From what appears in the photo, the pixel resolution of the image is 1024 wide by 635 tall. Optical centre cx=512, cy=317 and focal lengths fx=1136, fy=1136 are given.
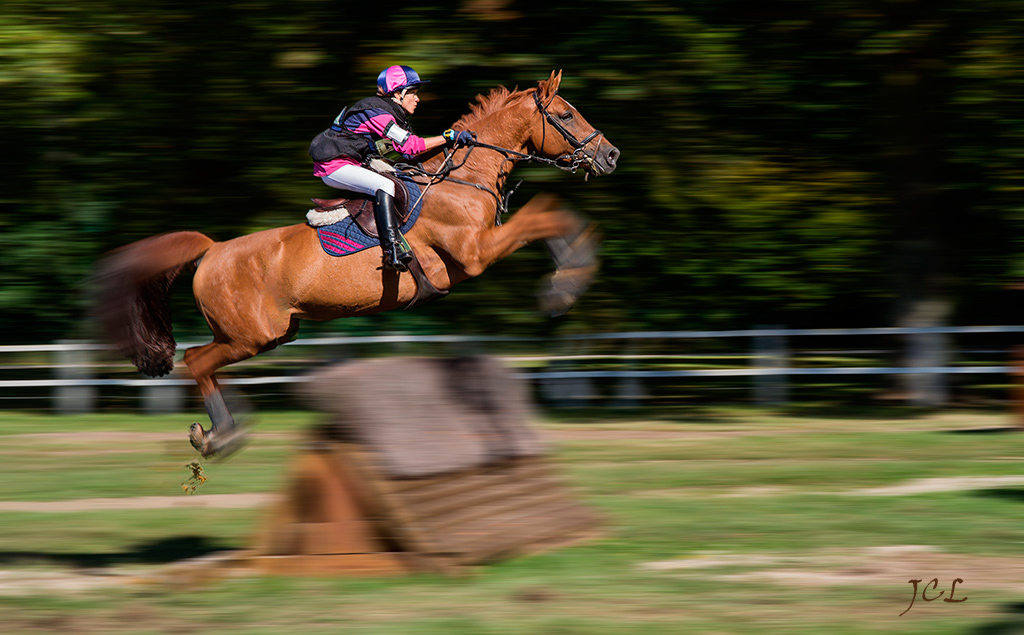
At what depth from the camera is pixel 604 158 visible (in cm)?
719

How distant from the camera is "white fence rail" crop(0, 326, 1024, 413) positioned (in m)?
14.1

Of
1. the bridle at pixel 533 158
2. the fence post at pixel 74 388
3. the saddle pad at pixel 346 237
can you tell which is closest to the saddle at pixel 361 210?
the saddle pad at pixel 346 237

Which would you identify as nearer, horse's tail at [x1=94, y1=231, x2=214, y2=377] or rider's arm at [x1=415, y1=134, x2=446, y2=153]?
rider's arm at [x1=415, y1=134, x2=446, y2=153]

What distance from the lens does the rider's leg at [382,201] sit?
21.9 ft

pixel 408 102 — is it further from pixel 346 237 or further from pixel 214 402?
pixel 214 402

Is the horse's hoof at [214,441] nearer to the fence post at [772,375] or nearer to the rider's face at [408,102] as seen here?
the rider's face at [408,102]

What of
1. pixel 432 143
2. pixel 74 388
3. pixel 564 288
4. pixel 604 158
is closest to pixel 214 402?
pixel 432 143

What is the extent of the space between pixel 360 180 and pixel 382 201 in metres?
0.19

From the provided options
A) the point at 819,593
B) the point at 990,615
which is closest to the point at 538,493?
the point at 819,593

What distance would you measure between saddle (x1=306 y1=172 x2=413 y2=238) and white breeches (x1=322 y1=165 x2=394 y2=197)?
0.25 feet

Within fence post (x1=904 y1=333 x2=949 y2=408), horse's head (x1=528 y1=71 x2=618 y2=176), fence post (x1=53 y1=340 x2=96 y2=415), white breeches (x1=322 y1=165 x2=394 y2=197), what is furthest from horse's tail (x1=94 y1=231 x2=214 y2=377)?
fence post (x1=904 y1=333 x2=949 y2=408)

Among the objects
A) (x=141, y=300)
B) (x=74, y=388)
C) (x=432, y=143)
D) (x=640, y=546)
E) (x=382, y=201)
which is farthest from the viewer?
(x=74, y=388)

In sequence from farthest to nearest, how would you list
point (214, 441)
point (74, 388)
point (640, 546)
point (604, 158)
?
point (74, 388)
point (640, 546)
point (604, 158)
point (214, 441)

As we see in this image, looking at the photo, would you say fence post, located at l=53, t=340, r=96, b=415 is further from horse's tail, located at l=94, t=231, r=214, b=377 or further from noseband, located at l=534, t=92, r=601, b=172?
noseband, located at l=534, t=92, r=601, b=172
